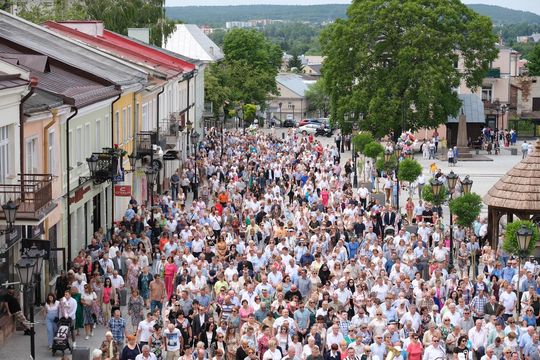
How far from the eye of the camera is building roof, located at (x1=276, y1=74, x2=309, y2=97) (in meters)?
159

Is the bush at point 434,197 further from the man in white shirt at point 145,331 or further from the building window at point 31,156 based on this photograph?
the man in white shirt at point 145,331

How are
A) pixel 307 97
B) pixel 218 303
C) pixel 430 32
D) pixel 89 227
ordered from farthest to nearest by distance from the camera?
pixel 307 97, pixel 430 32, pixel 89 227, pixel 218 303

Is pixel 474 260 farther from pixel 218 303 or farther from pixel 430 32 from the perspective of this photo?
Answer: pixel 430 32

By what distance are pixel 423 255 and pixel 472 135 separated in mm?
55803

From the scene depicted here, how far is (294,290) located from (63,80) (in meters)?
11.8

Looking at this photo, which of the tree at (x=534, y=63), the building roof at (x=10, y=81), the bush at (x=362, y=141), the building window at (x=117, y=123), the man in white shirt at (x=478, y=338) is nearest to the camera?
the man in white shirt at (x=478, y=338)

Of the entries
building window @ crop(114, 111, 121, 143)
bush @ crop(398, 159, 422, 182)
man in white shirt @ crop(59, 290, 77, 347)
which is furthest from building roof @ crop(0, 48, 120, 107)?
bush @ crop(398, 159, 422, 182)

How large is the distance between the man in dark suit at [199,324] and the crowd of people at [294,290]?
0.02 m

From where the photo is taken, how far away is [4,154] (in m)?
25.6

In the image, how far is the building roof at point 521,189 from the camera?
3356 centimetres

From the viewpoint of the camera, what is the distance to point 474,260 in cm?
3206

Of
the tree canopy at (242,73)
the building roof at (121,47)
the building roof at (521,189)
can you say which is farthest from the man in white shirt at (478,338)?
the tree canopy at (242,73)

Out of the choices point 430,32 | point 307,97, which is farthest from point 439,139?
point 307,97

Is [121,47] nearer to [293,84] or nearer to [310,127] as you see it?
[310,127]
